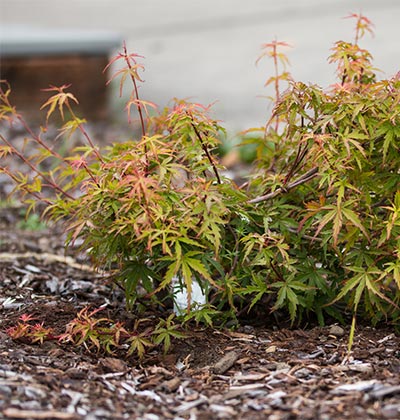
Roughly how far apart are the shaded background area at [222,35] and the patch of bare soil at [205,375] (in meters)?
4.45

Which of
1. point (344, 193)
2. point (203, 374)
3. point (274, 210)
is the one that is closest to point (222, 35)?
point (274, 210)

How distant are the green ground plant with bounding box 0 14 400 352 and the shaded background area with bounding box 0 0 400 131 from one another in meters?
4.27

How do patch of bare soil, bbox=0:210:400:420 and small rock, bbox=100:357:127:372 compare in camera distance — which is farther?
small rock, bbox=100:357:127:372

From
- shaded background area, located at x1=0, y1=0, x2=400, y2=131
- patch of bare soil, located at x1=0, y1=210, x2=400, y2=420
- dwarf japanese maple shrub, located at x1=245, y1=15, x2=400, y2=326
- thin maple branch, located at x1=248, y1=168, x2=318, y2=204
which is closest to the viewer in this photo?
patch of bare soil, located at x1=0, y1=210, x2=400, y2=420

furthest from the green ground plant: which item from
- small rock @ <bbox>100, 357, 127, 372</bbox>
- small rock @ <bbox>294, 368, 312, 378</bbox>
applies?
small rock @ <bbox>294, 368, 312, 378</bbox>

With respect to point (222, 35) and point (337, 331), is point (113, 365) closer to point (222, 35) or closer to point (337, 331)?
point (337, 331)

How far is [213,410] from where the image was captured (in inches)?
90.1

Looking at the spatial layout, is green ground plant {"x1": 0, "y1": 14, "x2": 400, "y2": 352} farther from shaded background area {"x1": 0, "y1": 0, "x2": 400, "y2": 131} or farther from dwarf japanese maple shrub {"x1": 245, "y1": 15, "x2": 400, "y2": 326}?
shaded background area {"x1": 0, "y1": 0, "x2": 400, "y2": 131}

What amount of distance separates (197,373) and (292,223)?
2.30ft

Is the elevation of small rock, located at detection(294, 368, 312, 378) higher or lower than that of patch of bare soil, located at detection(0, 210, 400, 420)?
lower

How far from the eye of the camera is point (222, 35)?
35.4 feet

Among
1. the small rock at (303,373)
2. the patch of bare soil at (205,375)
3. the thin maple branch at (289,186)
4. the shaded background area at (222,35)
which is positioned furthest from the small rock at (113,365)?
the shaded background area at (222,35)

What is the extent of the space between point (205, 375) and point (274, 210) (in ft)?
2.46

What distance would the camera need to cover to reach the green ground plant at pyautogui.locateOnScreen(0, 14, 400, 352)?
103 inches
